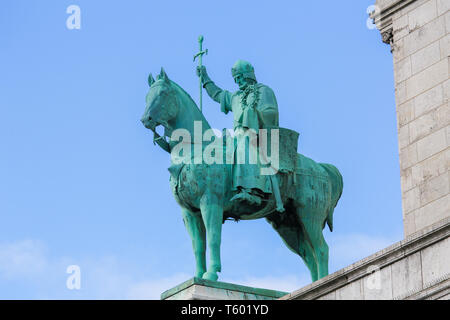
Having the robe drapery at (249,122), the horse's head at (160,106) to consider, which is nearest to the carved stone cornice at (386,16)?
the robe drapery at (249,122)

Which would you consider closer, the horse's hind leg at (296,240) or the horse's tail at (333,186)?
the horse's hind leg at (296,240)

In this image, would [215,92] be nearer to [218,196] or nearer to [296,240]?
[218,196]

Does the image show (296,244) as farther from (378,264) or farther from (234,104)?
(378,264)

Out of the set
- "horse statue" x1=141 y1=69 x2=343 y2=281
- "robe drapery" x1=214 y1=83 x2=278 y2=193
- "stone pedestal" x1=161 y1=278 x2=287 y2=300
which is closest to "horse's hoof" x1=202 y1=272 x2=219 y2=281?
A: "horse statue" x1=141 y1=69 x2=343 y2=281

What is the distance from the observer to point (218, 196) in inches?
966

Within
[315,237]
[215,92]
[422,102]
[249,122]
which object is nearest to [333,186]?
[315,237]

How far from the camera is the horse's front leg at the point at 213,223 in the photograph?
24297mm

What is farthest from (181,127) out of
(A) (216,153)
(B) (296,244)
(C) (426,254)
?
(C) (426,254)

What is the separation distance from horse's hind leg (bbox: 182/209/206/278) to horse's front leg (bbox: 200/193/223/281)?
1.35 ft

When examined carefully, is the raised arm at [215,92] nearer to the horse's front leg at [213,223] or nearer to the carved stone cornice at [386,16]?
the horse's front leg at [213,223]

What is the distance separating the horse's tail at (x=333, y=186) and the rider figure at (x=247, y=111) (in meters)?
1.42

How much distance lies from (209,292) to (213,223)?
58.6 inches

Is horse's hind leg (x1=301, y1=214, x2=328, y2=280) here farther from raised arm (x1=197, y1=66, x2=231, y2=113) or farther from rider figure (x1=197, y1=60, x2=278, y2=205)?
raised arm (x1=197, y1=66, x2=231, y2=113)
